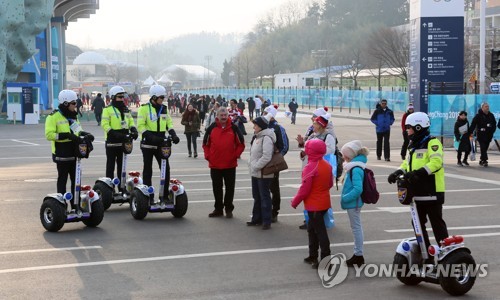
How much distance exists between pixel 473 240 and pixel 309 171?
120 inches

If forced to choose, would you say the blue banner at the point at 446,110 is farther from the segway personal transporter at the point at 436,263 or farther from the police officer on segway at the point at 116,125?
the segway personal transporter at the point at 436,263

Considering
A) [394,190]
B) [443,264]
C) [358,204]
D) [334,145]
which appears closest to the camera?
[443,264]

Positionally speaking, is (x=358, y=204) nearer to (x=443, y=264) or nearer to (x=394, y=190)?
(x=443, y=264)

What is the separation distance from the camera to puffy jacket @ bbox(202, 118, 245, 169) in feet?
43.8

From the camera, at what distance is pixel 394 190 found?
55.9ft

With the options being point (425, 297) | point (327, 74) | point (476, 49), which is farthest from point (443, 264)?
point (327, 74)

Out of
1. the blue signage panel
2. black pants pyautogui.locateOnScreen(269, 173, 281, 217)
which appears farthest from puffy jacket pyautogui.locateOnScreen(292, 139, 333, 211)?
the blue signage panel

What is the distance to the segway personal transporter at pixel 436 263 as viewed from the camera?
8094 millimetres

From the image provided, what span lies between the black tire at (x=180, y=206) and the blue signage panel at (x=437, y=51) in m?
24.4

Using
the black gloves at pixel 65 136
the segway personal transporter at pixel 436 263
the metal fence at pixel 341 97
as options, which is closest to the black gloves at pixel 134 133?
the black gloves at pixel 65 136

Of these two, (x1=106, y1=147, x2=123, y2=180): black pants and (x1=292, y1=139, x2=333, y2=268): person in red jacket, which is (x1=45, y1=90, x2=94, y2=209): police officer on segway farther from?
(x1=292, y1=139, x2=333, y2=268): person in red jacket

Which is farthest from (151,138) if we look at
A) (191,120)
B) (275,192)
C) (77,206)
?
(191,120)

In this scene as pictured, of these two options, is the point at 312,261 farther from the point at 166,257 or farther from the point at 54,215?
the point at 54,215

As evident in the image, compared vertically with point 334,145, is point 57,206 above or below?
below
